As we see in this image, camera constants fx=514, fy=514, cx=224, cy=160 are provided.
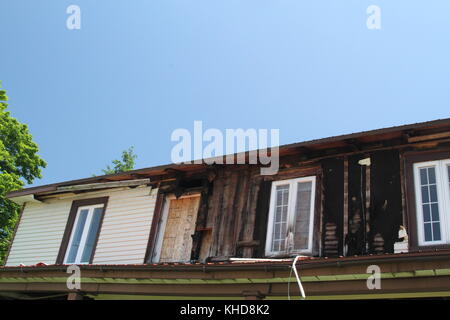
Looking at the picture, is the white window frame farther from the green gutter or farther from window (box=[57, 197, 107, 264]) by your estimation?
the green gutter

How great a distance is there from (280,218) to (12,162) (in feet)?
56.8

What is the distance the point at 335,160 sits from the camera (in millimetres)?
10547

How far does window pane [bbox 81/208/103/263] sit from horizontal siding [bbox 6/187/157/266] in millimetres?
291

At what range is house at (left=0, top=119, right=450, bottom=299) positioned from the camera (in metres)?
7.44

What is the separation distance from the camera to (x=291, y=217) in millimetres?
10336

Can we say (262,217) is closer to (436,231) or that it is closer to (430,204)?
(430,204)

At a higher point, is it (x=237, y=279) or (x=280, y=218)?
(x=280, y=218)

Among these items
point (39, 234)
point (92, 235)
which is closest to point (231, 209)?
point (92, 235)

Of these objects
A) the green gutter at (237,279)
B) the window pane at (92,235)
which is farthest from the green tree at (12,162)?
the green gutter at (237,279)

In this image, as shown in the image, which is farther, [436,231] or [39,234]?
[39,234]

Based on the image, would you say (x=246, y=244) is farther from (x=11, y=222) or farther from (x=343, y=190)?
(x=11, y=222)

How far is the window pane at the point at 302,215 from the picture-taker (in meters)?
10.0

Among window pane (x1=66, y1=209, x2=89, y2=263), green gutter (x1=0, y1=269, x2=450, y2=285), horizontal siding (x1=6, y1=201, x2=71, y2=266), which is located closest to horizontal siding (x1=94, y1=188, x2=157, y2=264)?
window pane (x1=66, y1=209, x2=89, y2=263)
